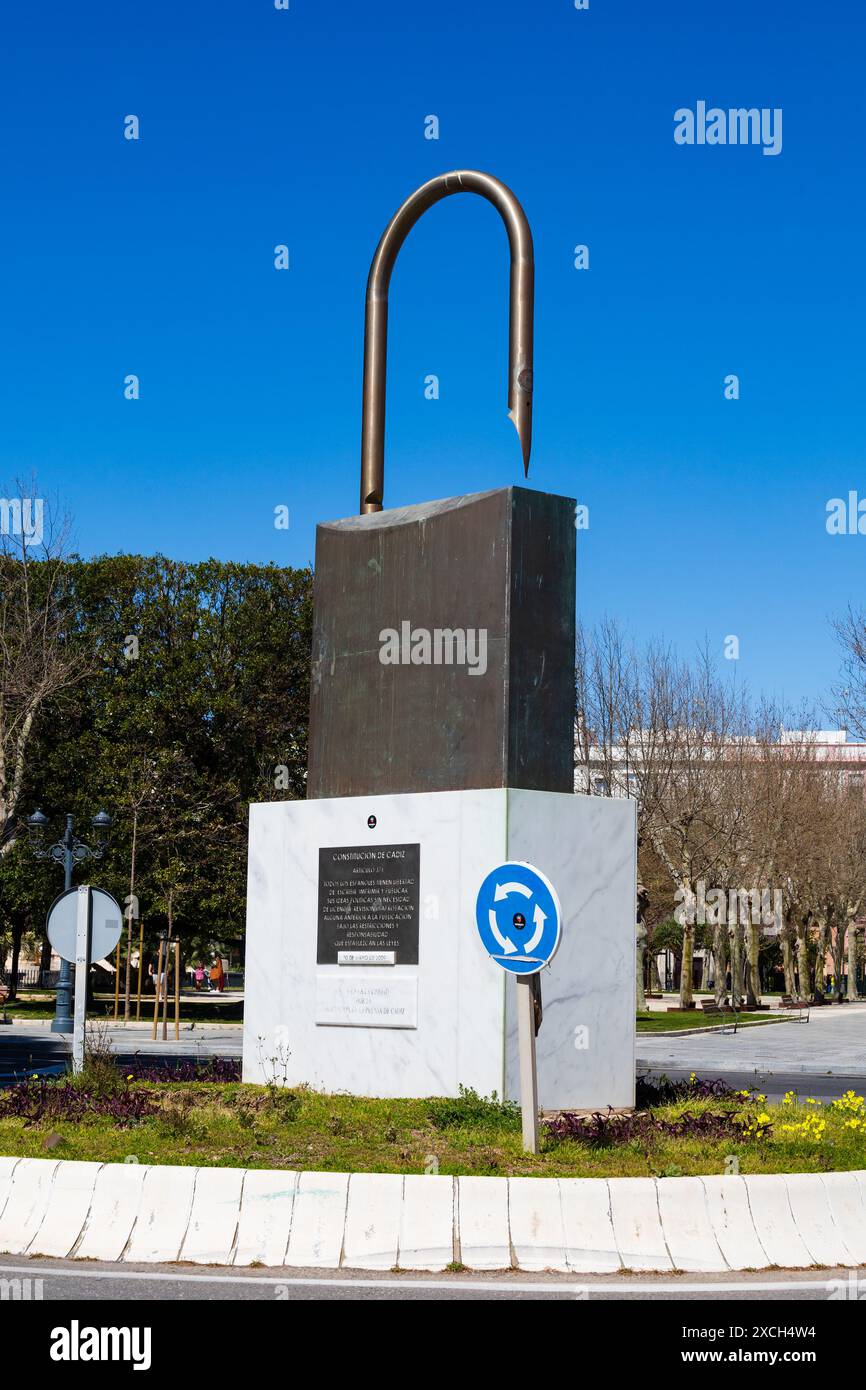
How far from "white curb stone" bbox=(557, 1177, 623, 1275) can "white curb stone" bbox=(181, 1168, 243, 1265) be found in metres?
1.85

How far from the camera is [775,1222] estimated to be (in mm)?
8758

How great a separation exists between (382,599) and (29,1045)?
17440mm

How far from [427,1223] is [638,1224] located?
3.84ft

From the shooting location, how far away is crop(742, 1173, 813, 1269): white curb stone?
28.2ft

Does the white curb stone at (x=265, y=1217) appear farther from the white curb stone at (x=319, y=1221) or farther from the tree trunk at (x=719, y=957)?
the tree trunk at (x=719, y=957)

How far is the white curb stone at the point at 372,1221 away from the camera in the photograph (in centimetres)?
845

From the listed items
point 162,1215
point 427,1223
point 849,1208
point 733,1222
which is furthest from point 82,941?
point 849,1208

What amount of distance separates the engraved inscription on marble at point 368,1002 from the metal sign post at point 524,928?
124 inches

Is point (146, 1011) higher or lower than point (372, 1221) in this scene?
lower

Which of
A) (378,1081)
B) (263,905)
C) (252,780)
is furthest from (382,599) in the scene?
(252,780)

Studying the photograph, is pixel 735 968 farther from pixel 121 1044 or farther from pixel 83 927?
pixel 83 927

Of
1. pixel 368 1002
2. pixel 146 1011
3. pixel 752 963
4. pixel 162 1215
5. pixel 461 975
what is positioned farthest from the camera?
pixel 752 963

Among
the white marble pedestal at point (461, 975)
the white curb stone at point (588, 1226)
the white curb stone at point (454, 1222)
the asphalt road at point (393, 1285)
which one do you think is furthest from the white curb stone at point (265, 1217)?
the white marble pedestal at point (461, 975)

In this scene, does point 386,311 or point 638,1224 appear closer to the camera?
point 638,1224
